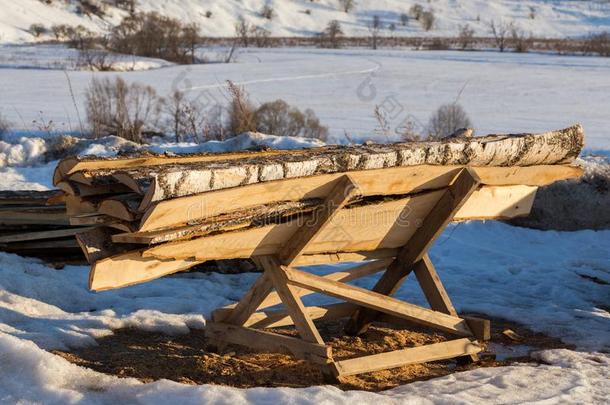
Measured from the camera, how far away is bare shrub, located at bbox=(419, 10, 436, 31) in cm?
5278

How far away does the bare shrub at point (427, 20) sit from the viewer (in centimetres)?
5278

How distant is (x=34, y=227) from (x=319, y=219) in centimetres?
365

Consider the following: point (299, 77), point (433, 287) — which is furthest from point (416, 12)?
point (433, 287)

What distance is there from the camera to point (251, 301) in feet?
16.5

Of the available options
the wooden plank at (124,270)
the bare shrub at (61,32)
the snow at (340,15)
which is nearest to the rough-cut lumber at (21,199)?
the wooden plank at (124,270)

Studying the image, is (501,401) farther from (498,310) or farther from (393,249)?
(498,310)

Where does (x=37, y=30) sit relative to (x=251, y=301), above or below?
above

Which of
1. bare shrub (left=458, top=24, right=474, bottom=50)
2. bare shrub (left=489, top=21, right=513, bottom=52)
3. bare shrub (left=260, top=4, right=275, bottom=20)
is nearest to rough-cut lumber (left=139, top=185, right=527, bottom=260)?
bare shrub (left=489, top=21, right=513, bottom=52)

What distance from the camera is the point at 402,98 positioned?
20062 millimetres

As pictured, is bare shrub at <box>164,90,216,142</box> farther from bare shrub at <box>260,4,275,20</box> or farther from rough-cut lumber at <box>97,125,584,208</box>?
bare shrub at <box>260,4,275,20</box>

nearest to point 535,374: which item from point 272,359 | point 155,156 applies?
point 272,359

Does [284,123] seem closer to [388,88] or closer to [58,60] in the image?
[388,88]

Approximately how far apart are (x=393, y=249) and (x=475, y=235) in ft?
12.5

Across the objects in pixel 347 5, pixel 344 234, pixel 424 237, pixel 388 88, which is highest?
pixel 347 5
